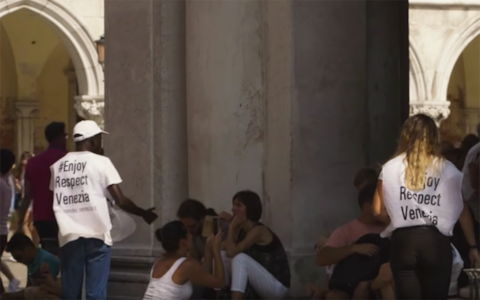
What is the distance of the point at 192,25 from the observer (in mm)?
10000

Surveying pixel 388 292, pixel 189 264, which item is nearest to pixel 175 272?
pixel 189 264

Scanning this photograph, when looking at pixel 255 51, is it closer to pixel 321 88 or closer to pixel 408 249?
pixel 321 88

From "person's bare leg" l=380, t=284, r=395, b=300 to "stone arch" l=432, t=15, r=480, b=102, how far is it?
17703 mm

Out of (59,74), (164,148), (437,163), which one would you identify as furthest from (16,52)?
(437,163)

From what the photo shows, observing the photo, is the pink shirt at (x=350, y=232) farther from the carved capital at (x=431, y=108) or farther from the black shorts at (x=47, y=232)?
the carved capital at (x=431, y=108)

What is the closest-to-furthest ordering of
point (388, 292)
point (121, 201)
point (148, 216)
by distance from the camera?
point (388, 292)
point (121, 201)
point (148, 216)

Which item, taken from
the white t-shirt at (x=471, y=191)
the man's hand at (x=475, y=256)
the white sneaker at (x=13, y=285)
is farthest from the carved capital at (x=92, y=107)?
the man's hand at (x=475, y=256)

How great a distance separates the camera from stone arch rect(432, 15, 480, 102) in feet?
84.8

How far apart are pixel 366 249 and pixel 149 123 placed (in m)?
2.07

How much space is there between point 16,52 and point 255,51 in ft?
59.8

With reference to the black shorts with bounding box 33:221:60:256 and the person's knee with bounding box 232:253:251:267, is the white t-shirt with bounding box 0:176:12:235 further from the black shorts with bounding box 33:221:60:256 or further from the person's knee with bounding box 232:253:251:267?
the person's knee with bounding box 232:253:251:267

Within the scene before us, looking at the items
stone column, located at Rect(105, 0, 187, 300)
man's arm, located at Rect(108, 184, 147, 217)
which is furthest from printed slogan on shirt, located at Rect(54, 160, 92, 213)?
stone column, located at Rect(105, 0, 187, 300)

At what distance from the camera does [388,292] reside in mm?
8477

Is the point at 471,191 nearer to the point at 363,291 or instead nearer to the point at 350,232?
the point at 350,232
